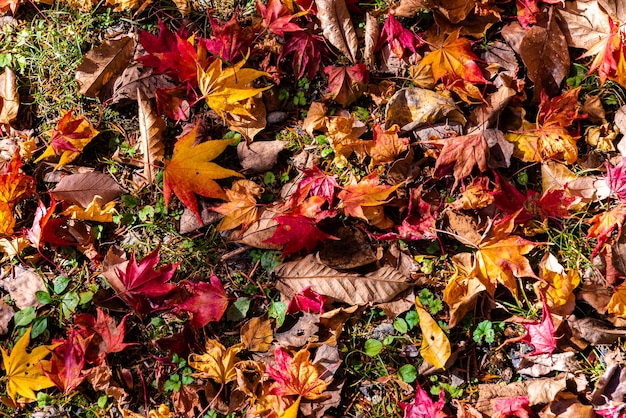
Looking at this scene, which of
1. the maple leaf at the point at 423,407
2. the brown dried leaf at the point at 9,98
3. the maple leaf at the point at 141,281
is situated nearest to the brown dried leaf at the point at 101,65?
the brown dried leaf at the point at 9,98

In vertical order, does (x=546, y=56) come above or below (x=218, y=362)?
above

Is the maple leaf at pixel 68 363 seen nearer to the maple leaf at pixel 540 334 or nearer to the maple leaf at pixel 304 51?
the maple leaf at pixel 304 51

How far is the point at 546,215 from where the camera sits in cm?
230

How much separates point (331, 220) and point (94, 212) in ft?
3.22

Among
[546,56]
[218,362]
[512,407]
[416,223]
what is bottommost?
[512,407]

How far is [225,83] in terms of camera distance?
2344mm

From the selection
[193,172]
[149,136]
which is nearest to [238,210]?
[193,172]

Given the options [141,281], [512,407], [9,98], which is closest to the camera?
[512,407]

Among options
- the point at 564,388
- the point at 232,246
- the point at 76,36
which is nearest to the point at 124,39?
the point at 76,36

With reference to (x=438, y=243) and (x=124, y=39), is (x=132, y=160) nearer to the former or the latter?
(x=124, y=39)

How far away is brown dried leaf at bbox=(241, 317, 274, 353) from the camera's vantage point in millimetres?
2309

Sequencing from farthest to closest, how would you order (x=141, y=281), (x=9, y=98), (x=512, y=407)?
1. (x=9, y=98)
2. (x=141, y=281)
3. (x=512, y=407)

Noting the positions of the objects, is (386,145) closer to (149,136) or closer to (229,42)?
(229,42)

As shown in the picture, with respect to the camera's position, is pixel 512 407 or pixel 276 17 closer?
pixel 512 407
